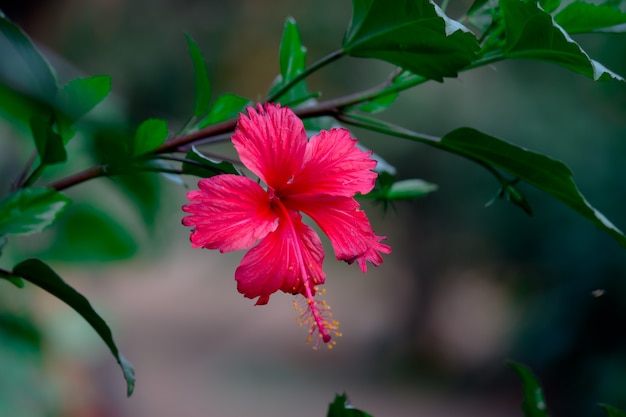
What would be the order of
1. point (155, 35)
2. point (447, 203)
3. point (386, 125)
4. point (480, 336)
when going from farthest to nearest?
point (480, 336), point (155, 35), point (447, 203), point (386, 125)

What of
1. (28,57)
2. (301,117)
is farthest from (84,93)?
(301,117)

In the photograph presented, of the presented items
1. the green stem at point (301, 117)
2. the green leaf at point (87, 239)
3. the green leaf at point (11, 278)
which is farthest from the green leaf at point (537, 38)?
the green leaf at point (87, 239)

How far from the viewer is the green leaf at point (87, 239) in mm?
1029

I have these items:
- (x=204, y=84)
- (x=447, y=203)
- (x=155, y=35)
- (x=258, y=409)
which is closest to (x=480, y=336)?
(x=447, y=203)

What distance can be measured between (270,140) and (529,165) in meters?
0.19

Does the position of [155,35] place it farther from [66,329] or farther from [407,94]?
[66,329]

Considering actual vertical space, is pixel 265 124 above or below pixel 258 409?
below

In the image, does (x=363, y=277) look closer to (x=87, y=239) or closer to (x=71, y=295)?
(x=87, y=239)

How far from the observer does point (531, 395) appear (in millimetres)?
598

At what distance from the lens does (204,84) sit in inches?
21.5

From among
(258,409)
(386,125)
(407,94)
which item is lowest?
(386,125)

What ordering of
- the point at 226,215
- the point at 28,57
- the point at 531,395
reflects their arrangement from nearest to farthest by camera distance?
the point at 226,215
the point at 28,57
the point at 531,395

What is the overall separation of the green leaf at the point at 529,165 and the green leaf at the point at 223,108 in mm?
154

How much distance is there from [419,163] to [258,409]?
2011 mm
